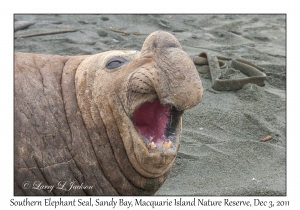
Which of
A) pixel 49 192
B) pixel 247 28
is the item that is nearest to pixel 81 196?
pixel 49 192

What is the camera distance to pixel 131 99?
3.48m

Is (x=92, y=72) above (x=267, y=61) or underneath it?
above

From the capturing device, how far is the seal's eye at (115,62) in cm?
376

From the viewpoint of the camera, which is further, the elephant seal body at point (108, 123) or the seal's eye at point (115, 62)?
the seal's eye at point (115, 62)

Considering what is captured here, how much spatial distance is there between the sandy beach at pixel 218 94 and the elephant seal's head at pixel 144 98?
887 mm

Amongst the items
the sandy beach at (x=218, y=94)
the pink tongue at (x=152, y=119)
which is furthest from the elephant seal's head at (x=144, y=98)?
the sandy beach at (x=218, y=94)

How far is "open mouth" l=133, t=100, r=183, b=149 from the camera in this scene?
140 inches

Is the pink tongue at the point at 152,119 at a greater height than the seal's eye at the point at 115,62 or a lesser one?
lesser

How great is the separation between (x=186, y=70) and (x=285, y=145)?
223 cm

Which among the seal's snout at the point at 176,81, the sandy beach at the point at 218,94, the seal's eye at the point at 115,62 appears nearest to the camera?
the seal's snout at the point at 176,81

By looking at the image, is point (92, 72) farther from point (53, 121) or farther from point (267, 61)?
point (267, 61)

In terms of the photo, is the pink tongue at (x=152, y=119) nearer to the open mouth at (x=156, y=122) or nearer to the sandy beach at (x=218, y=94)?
the open mouth at (x=156, y=122)

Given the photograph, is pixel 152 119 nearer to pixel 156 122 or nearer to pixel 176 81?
pixel 156 122

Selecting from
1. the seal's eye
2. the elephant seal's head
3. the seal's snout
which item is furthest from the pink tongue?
the seal's eye
